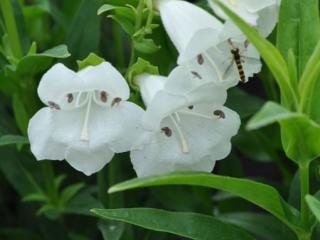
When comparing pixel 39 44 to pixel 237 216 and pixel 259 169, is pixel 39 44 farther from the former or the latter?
pixel 259 169

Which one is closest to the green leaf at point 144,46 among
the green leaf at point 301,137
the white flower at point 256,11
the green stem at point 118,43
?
the white flower at point 256,11

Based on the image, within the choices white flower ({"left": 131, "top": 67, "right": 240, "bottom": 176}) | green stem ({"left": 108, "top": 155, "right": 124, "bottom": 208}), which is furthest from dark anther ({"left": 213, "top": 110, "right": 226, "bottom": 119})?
green stem ({"left": 108, "top": 155, "right": 124, "bottom": 208})

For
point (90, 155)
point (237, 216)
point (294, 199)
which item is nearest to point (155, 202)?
point (237, 216)

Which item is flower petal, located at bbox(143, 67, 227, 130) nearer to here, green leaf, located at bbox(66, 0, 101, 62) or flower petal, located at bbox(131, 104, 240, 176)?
flower petal, located at bbox(131, 104, 240, 176)

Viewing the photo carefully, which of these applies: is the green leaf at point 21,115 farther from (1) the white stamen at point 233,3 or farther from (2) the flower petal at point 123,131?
(1) the white stamen at point 233,3

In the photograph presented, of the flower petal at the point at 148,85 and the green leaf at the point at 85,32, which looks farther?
the green leaf at the point at 85,32

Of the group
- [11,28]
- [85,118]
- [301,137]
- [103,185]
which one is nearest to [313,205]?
[301,137]

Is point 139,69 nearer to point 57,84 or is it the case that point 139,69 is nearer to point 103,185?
point 57,84
